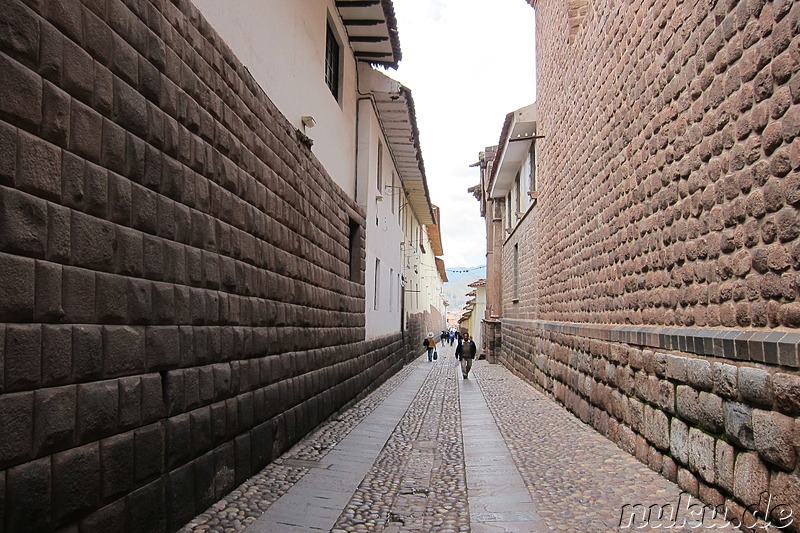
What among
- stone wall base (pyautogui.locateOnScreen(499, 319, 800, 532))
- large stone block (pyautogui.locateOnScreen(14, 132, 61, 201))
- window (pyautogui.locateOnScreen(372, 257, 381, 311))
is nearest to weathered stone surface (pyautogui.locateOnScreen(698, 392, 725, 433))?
stone wall base (pyautogui.locateOnScreen(499, 319, 800, 532))

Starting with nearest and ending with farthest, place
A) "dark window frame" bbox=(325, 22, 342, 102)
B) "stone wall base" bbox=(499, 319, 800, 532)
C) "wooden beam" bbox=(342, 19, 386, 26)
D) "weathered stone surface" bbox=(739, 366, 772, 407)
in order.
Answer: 1. "stone wall base" bbox=(499, 319, 800, 532)
2. "weathered stone surface" bbox=(739, 366, 772, 407)
3. "dark window frame" bbox=(325, 22, 342, 102)
4. "wooden beam" bbox=(342, 19, 386, 26)

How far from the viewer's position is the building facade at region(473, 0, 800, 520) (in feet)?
11.7

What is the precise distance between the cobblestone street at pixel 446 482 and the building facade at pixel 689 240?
50 cm

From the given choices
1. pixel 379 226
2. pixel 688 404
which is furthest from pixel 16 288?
pixel 379 226

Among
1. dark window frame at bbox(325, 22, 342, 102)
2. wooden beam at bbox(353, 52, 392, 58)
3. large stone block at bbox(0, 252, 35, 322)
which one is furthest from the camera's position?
wooden beam at bbox(353, 52, 392, 58)

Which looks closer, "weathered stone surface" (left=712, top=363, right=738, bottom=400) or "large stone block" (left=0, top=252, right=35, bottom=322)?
"large stone block" (left=0, top=252, right=35, bottom=322)

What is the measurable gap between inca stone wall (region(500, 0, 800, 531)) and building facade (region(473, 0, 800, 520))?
15mm

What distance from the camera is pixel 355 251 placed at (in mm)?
11180

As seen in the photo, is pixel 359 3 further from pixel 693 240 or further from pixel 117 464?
pixel 117 464

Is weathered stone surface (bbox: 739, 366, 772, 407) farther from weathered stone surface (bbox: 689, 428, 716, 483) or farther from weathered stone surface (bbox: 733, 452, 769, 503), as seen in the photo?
weathered stone surface (bbox: 689, 428, 716, 483)

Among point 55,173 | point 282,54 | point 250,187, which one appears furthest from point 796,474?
point 282,54

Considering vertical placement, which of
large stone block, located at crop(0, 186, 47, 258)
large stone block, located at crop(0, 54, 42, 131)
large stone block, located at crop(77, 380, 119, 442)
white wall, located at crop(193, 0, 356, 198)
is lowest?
large stone block, located at crop(77, 380, 119, 442)

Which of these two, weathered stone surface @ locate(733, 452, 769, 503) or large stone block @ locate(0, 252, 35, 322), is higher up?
large stone block @ locate(0, 252, 35, 322)

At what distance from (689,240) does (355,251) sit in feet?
23.0
